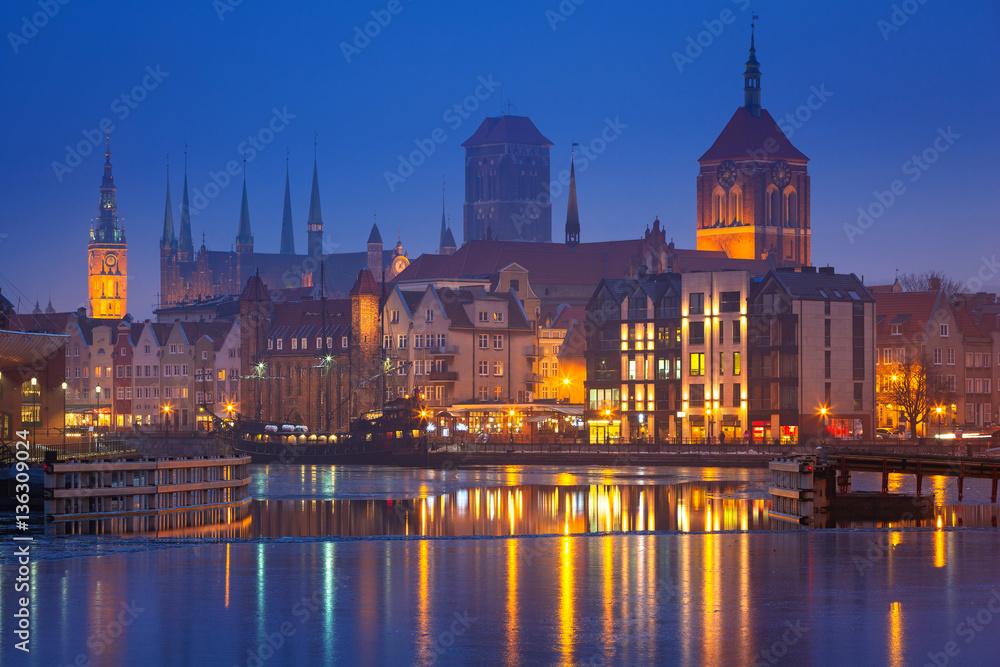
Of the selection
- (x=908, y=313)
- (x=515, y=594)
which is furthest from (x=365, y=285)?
(x=515, y=594)

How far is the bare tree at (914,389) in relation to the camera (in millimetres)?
116062

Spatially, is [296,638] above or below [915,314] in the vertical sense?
below

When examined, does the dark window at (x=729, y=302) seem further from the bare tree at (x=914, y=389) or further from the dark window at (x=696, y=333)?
the bare tree at (x=914, y=389)

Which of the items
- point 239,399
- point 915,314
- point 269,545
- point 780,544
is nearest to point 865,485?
point 780,544

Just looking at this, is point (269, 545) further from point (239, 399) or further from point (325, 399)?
point (239, 399)

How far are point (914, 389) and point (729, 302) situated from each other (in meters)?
16.4

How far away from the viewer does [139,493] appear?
50969 mm

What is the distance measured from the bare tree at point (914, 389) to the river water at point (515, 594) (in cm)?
6825

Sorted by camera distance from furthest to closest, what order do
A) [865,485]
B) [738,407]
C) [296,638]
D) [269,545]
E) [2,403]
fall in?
1. [738,407]
2. [2,403]
3. [865,485]
4. [269,545]
5. [296,638]

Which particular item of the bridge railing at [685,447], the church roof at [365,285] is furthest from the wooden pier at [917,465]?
the church roof at [365,285]

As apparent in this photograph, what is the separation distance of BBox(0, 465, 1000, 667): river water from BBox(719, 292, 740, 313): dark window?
6709 centimetres

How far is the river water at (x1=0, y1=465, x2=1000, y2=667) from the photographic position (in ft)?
74.6

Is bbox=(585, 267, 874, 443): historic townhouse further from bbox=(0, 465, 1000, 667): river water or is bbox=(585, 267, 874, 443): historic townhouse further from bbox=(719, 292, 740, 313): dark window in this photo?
bbox=(0, 465, 1000, 667): river water

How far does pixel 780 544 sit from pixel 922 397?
83.5 meters
